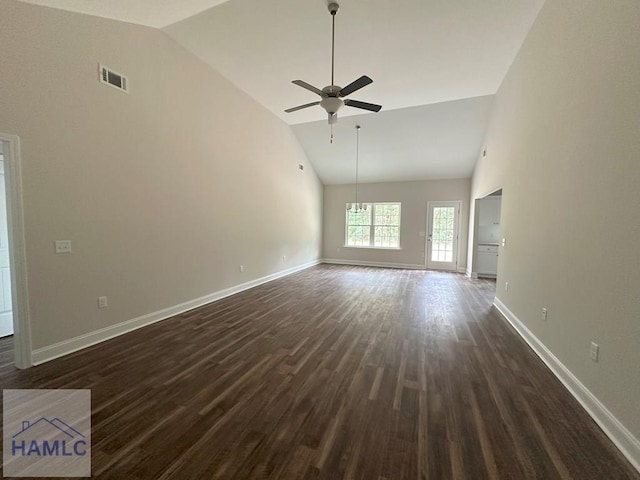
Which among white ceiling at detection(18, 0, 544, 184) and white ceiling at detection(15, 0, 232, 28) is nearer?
white ceiling at detection(15, 0, 232, 28)

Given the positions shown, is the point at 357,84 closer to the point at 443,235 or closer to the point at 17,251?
the point at 17,251

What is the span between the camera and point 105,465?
146 cm

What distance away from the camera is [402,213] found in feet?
28.0

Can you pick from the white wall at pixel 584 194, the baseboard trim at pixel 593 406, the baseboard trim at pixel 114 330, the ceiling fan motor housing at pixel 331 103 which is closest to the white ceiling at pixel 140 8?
the ceiling fan motor housing at pixel 331 103

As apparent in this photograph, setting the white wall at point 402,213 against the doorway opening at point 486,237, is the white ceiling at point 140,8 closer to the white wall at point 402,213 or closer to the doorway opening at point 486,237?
→ the white wall at point 402,213

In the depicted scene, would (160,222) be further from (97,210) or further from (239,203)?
(239,203)

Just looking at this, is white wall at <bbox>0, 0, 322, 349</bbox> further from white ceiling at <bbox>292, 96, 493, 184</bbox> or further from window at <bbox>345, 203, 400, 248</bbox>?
window at <bbox>345, 203, 400, 248</bbox>

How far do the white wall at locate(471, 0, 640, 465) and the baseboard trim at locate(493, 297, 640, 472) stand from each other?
3cm

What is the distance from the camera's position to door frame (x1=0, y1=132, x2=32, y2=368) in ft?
7.51

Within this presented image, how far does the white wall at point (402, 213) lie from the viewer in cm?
794

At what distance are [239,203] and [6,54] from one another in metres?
3.21

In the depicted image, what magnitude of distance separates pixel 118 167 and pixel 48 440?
2619mm

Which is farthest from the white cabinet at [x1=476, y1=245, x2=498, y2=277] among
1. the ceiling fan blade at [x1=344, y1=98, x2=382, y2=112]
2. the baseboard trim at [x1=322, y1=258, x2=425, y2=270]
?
the ceiling fan blade at [x1=344, y1=98, x2=382, y2=112]

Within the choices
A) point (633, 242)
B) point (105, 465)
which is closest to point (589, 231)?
point (633, 242)
